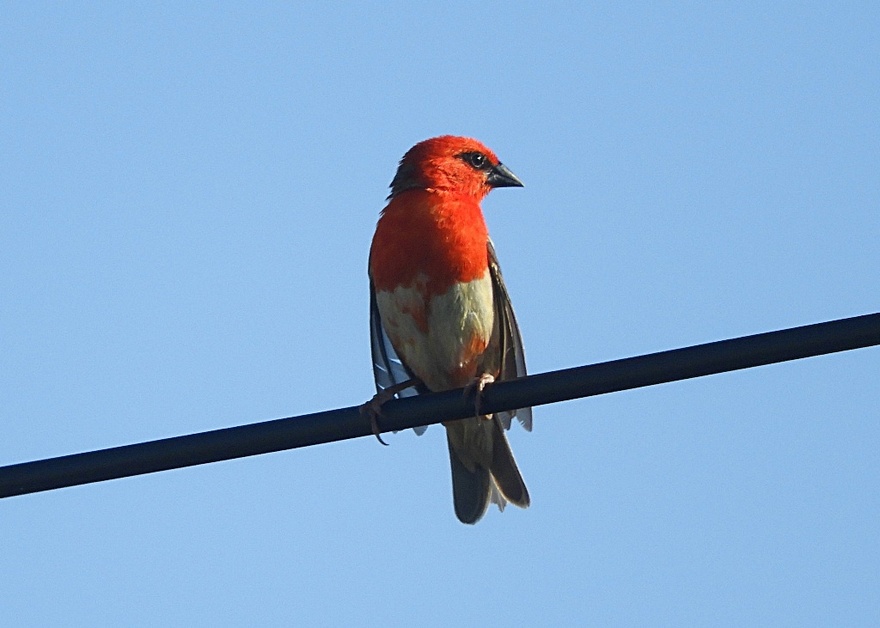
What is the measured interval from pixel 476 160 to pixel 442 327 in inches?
53.0

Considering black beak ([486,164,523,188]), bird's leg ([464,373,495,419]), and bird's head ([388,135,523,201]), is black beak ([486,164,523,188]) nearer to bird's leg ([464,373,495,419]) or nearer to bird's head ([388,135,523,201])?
bird's head ([388,135,523,201])

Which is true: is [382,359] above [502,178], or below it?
below

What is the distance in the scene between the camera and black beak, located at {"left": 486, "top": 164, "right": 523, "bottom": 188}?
7.80m

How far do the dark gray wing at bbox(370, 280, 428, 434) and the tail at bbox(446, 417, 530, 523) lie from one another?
413 millimetres

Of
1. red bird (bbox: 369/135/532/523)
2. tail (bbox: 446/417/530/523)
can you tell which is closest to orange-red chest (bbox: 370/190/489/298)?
red bird (bbox: 369/135/532/523)

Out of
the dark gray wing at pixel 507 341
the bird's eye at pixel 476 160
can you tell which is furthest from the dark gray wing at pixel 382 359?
the bird's eye at pixel 476 160

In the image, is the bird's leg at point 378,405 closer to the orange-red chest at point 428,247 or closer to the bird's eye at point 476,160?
the orange-red chest at point 428,247

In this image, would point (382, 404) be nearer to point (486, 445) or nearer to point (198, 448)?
point (198, 448)

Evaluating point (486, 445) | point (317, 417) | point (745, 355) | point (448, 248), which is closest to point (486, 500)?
point (486, 445)

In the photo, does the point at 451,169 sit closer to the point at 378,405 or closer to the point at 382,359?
the point at 382,359

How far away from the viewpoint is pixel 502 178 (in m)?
7.87

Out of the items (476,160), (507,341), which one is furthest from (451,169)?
(507,341)

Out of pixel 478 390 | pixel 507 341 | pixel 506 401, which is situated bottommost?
pixel 506 401

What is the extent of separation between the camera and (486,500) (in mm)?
7379
